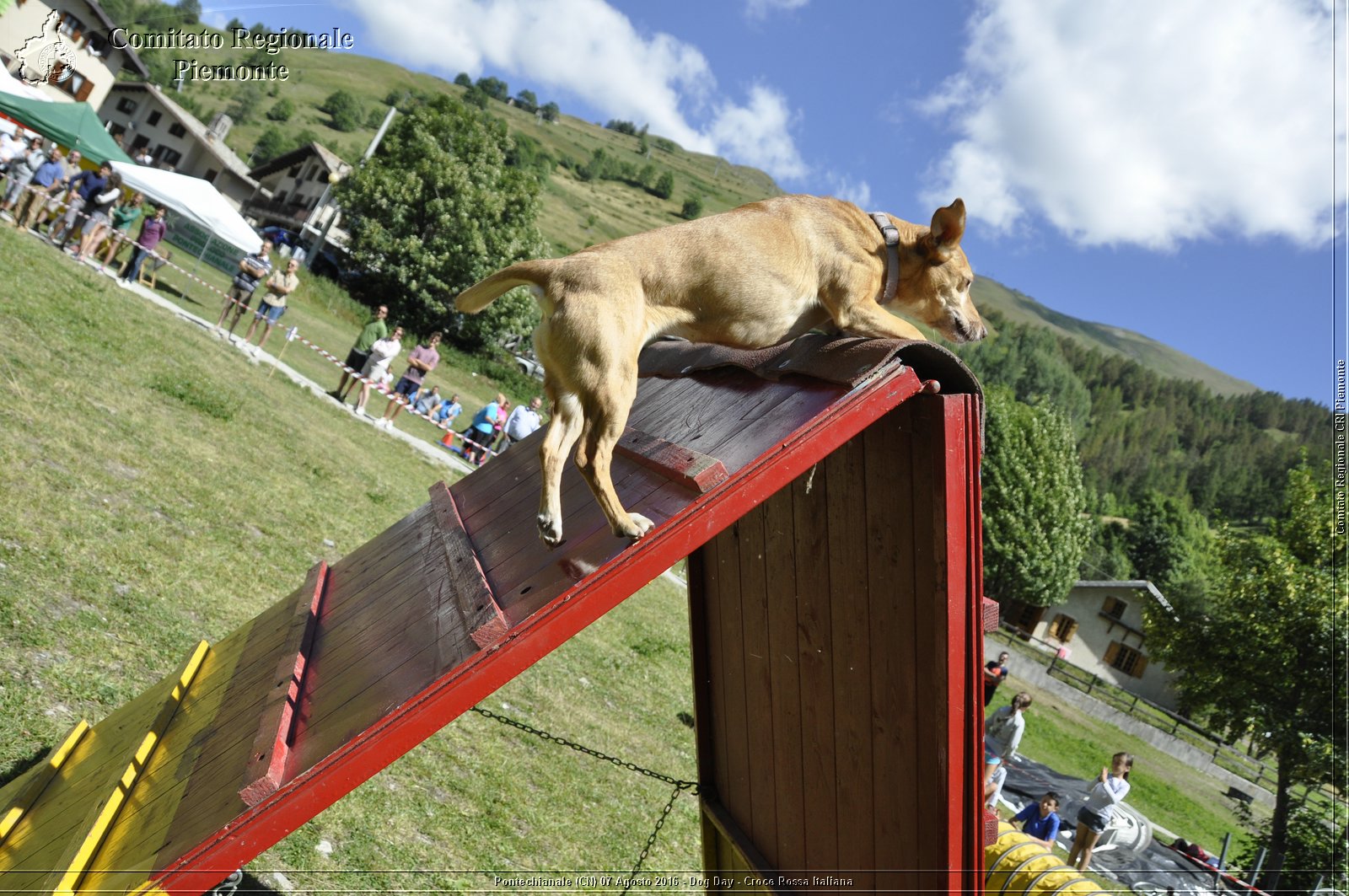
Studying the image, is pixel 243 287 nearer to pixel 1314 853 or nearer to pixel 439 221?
pixel 1314 853

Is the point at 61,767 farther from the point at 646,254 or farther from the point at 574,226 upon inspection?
the point at 574,226

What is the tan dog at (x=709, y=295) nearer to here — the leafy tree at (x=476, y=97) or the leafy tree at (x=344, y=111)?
the leafy tree at (x=344, y=111)

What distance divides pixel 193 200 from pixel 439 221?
64.9 ft

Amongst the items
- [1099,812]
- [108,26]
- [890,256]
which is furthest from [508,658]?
[108,26]

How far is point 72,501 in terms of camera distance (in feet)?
23.3

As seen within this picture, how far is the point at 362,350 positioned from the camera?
1808 cm

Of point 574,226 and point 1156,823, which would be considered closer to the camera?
point 1156,823

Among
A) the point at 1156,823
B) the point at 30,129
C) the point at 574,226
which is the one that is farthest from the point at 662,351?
the point at 574,226

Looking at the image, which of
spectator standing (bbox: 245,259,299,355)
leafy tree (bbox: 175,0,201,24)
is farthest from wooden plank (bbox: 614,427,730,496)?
leafy tree (bbox: 175,0,201,24)

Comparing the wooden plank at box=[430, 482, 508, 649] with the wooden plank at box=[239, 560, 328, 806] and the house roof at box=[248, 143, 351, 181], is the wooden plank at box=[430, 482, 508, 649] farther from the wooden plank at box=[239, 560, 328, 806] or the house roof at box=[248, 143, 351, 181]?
the house roof at box=[248, 143, 351, 181]

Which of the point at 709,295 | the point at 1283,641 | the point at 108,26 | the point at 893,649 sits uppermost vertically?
the point at 108,26

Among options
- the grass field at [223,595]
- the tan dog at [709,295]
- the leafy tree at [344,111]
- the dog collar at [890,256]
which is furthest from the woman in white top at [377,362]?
the leafy tree at [344,111]

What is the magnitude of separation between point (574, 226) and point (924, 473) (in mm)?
113212

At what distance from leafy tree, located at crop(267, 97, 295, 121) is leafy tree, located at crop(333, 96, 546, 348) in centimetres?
7549
